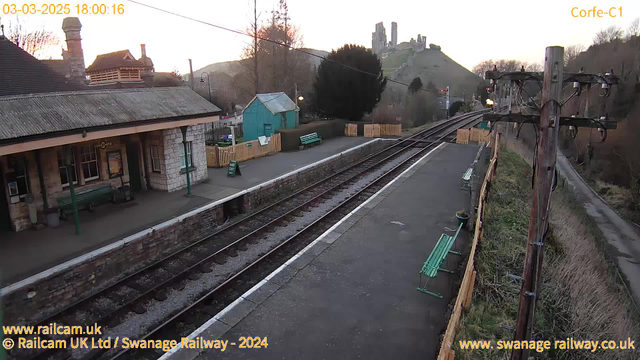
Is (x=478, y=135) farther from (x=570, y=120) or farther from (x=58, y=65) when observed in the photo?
(x=58, y=65)

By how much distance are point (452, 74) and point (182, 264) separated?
110m

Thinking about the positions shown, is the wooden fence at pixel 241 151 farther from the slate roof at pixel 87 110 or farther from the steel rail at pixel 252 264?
the steel rail at pixel 252 264

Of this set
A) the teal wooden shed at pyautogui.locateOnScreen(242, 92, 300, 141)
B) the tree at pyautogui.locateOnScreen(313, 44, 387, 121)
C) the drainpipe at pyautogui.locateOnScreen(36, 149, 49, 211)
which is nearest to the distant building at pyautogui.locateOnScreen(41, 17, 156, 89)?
the teal wooden shed at pyautogui.locateOnScreen(242, 92, 300, 141)

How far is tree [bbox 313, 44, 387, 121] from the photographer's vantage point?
30.1 meters

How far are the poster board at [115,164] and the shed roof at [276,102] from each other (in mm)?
→ 11873

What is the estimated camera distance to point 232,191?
13.9 metres

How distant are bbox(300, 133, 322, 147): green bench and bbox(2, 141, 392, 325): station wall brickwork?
9471 mm

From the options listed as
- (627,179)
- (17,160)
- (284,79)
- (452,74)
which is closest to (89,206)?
(17,160)

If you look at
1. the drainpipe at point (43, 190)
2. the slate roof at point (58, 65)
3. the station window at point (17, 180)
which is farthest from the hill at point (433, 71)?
the station window at point (17, 180)

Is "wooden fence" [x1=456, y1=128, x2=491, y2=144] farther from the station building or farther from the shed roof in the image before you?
the station building

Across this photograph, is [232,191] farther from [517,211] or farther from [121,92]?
[517,211]

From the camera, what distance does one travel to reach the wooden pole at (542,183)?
4.12 metres

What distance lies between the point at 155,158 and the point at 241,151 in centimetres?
568

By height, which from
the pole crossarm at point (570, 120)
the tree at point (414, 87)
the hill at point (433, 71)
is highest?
the hill at point (433, 71)
